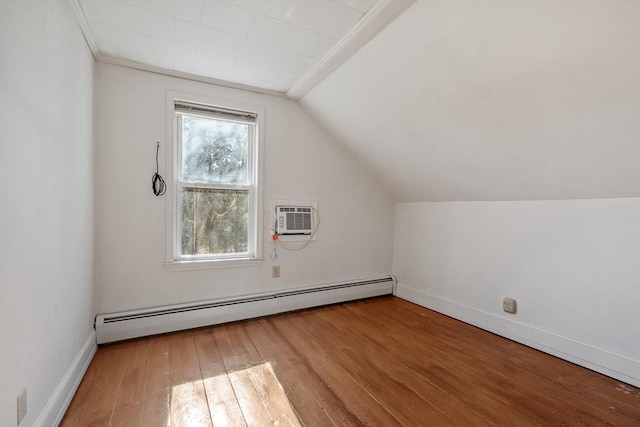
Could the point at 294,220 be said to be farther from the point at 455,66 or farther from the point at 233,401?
the point at 455,66

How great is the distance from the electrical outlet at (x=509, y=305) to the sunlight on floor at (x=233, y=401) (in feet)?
6.68

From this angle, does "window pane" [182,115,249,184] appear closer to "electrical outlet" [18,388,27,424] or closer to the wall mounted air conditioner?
the wall mounted air conditioner

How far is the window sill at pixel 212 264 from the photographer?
104 inches

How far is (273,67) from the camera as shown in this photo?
98.3 inches

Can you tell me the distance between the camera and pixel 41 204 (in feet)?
4.41

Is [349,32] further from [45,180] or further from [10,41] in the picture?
[45,180]

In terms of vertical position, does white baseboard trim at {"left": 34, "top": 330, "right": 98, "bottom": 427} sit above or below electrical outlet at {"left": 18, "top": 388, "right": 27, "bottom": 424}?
below

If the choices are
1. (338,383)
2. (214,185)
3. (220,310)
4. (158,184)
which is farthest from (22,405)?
(214,185)

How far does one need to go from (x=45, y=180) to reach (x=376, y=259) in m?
3.19


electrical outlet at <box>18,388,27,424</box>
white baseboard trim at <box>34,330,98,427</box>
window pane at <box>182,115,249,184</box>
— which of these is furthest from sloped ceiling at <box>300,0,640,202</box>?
white baseboard trim at <box>34,330,98,427</box>

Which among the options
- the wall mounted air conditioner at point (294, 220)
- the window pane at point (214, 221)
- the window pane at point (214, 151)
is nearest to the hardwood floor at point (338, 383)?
the window pane at point (214, 221)

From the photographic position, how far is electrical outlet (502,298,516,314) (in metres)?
2.56

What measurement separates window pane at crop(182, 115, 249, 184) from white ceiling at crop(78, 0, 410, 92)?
467 mm

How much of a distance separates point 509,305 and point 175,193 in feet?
10.1
